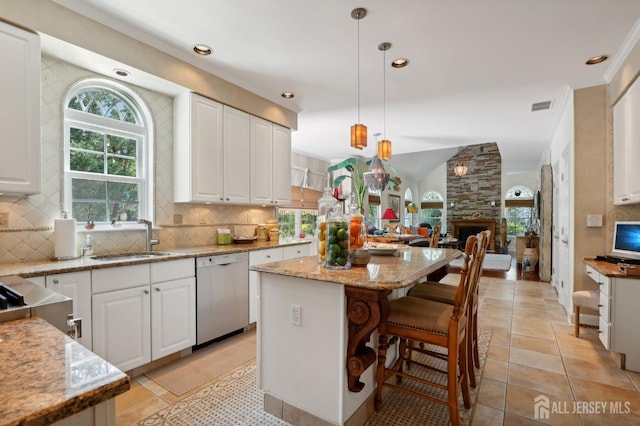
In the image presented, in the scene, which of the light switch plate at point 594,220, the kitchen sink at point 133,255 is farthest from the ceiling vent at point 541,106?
the kitchen sink at point 133,255

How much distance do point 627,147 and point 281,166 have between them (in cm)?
368

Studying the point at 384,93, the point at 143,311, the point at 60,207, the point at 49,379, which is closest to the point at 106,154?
the point at 60,207

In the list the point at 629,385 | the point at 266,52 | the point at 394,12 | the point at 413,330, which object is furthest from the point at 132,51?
the point at 629,385

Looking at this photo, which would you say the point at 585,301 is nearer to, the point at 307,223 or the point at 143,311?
the point at 143,311

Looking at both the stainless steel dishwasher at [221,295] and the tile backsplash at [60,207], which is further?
the stainless steel dishwasher at [221,295]

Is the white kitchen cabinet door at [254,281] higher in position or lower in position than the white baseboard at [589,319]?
higher

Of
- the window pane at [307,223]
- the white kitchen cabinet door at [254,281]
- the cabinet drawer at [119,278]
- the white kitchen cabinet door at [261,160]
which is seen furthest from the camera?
the window pane at [307,223]

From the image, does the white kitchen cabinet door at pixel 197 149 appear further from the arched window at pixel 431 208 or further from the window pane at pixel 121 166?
the arched window at pixel 431 208

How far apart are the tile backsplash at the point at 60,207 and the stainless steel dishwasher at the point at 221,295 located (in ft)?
2.06

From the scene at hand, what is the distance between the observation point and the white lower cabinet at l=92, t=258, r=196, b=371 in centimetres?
225

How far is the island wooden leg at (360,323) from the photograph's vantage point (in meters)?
1.61

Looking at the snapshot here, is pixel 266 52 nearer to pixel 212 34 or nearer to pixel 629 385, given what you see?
pixel 212 34

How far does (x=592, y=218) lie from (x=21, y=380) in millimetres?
4616

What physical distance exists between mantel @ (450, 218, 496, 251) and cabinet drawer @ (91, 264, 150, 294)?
11054mm
